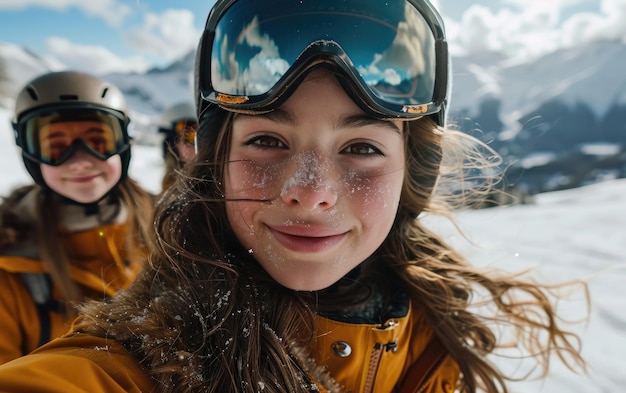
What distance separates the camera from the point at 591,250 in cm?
488

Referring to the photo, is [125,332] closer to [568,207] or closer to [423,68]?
[423,68]

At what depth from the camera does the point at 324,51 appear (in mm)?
1246

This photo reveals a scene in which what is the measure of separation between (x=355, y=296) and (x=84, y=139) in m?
2.33

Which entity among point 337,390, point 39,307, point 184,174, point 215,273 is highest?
point 184,174

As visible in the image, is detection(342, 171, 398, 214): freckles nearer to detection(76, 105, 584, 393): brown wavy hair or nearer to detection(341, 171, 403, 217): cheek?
detection(341, 171, 403, 217): cheek

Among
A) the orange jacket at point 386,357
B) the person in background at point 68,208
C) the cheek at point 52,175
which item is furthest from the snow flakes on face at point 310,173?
the cheek at point 52,175

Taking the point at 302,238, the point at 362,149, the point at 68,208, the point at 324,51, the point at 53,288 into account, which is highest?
the point at 324,51

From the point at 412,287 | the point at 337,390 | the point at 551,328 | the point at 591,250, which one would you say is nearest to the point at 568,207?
the point at 591,250

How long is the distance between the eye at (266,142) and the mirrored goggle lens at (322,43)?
0.45ft

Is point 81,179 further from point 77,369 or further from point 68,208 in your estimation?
point 77,369

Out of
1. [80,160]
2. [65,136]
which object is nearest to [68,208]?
[80,160]

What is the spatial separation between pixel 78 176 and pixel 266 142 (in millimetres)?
2120

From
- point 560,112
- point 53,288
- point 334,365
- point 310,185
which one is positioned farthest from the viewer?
point 560,112

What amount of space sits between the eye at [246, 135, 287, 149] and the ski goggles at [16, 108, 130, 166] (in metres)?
2.08
